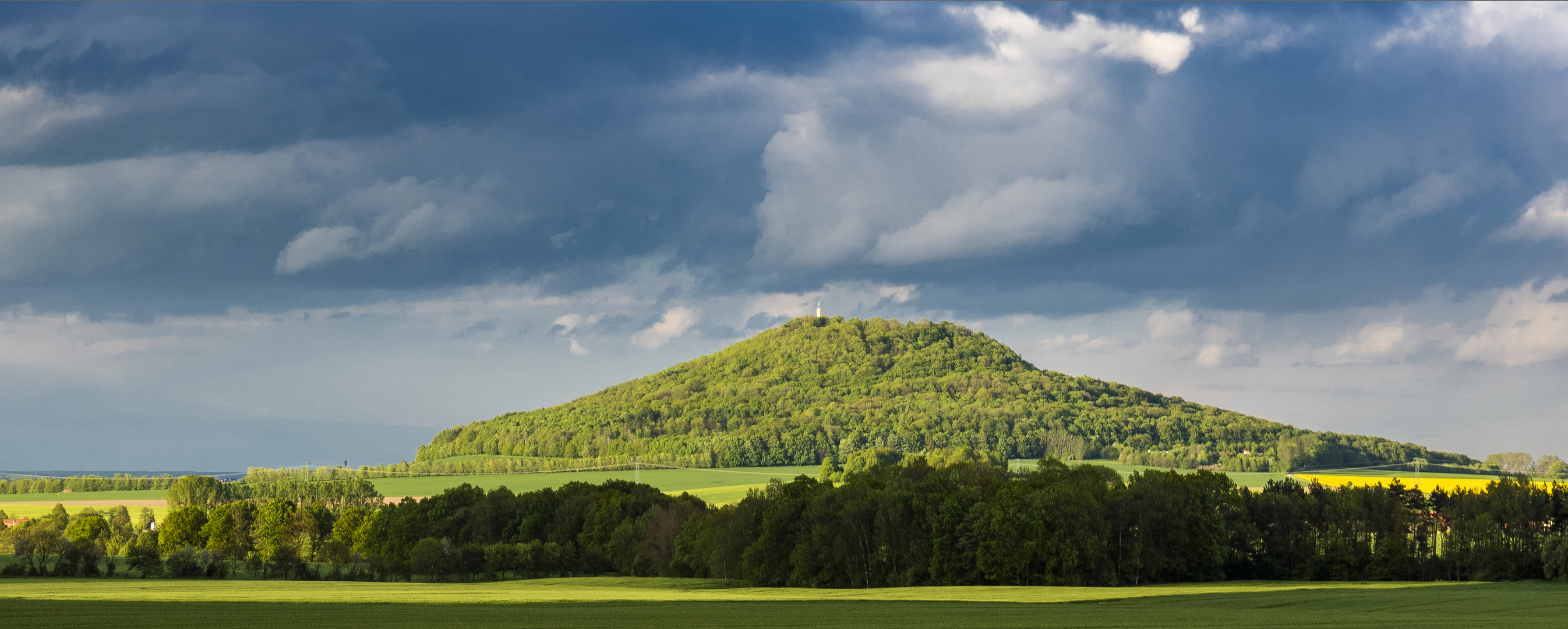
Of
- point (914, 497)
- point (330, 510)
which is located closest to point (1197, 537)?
point (914, 497)

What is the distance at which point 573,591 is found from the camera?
72.2 m

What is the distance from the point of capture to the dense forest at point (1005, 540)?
84750 mm

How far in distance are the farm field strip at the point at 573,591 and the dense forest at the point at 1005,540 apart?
4.83 m

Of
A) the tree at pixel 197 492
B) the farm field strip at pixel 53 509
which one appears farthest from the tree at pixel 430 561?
the tree at pixel 197 492

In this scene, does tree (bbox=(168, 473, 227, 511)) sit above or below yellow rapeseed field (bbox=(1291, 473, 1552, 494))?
below

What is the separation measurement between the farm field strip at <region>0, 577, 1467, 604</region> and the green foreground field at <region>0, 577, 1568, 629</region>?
0.23 m

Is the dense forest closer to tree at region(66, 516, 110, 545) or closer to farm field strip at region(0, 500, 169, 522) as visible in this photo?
tree at region(66, 516, 110, 545)

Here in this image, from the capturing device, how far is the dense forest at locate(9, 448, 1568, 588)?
84.8 meters

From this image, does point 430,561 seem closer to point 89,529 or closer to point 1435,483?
point 89,529

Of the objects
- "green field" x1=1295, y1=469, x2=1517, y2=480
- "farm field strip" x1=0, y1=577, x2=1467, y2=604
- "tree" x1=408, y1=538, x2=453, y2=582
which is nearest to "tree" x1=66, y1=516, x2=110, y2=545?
"farm field strip" x1=0, y1=577, x2=1467, y2=604

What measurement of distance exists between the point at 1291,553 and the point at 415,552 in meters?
A: 74.8

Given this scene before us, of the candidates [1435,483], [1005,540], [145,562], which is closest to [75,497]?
[145,562]

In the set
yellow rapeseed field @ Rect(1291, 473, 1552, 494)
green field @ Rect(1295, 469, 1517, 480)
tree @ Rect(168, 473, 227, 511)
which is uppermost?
yellow rapeseed field @ Rect(1291, 473, 1552, 494)

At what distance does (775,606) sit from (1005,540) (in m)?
28.5
